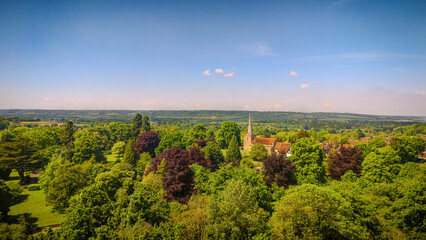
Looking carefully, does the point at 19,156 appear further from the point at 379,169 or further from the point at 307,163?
the point at 379,169

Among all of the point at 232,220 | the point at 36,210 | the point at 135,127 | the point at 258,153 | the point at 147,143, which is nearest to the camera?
the point at 232,220

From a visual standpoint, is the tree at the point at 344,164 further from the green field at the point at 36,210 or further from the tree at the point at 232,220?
the green field at the point at 36,210

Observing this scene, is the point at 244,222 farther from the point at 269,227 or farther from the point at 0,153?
the point at 0,153

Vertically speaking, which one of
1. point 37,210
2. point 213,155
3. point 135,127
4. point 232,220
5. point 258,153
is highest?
point 135,127

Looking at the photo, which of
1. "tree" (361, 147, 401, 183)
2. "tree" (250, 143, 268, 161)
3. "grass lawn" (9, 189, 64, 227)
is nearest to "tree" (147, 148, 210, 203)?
"grass lawn" (9, 189, 64, 227)

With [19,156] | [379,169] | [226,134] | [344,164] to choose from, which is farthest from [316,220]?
[226,134]

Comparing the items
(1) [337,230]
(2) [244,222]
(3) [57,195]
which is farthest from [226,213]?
(3) [57,195]
